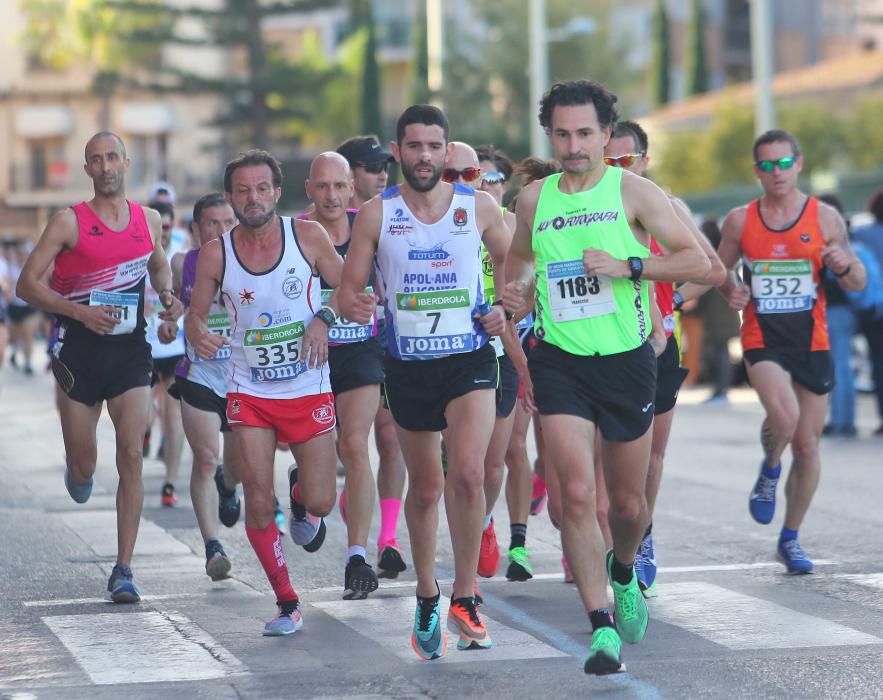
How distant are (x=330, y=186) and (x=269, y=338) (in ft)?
5.61

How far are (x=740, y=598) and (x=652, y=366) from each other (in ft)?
6.01

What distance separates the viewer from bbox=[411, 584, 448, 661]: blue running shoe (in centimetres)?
774

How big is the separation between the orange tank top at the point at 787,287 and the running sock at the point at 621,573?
2.73 meters

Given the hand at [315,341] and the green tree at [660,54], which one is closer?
the hand at [315,341]

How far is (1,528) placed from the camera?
485 inches

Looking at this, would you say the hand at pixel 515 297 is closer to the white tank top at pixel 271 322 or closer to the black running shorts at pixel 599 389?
the black running shorts at pixel 599 389

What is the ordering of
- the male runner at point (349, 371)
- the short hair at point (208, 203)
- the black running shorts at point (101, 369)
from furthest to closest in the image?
the short hair at point (208, 203)
the male runner at point (349, 371)
the black running shorts at point (101, 369)

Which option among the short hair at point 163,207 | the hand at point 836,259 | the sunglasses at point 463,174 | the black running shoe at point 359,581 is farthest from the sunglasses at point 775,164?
the short hair at point 163,207

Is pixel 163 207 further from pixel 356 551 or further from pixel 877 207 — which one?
pixel 877 207

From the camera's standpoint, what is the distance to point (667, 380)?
9461mm

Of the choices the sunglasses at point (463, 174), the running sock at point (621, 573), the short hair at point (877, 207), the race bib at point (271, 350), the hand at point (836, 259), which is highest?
the short hair at point (877, 207)

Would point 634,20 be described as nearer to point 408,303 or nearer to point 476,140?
point 476,140

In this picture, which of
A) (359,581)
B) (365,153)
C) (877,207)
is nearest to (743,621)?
(359,581)

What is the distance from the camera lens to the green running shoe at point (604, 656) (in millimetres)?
7160
